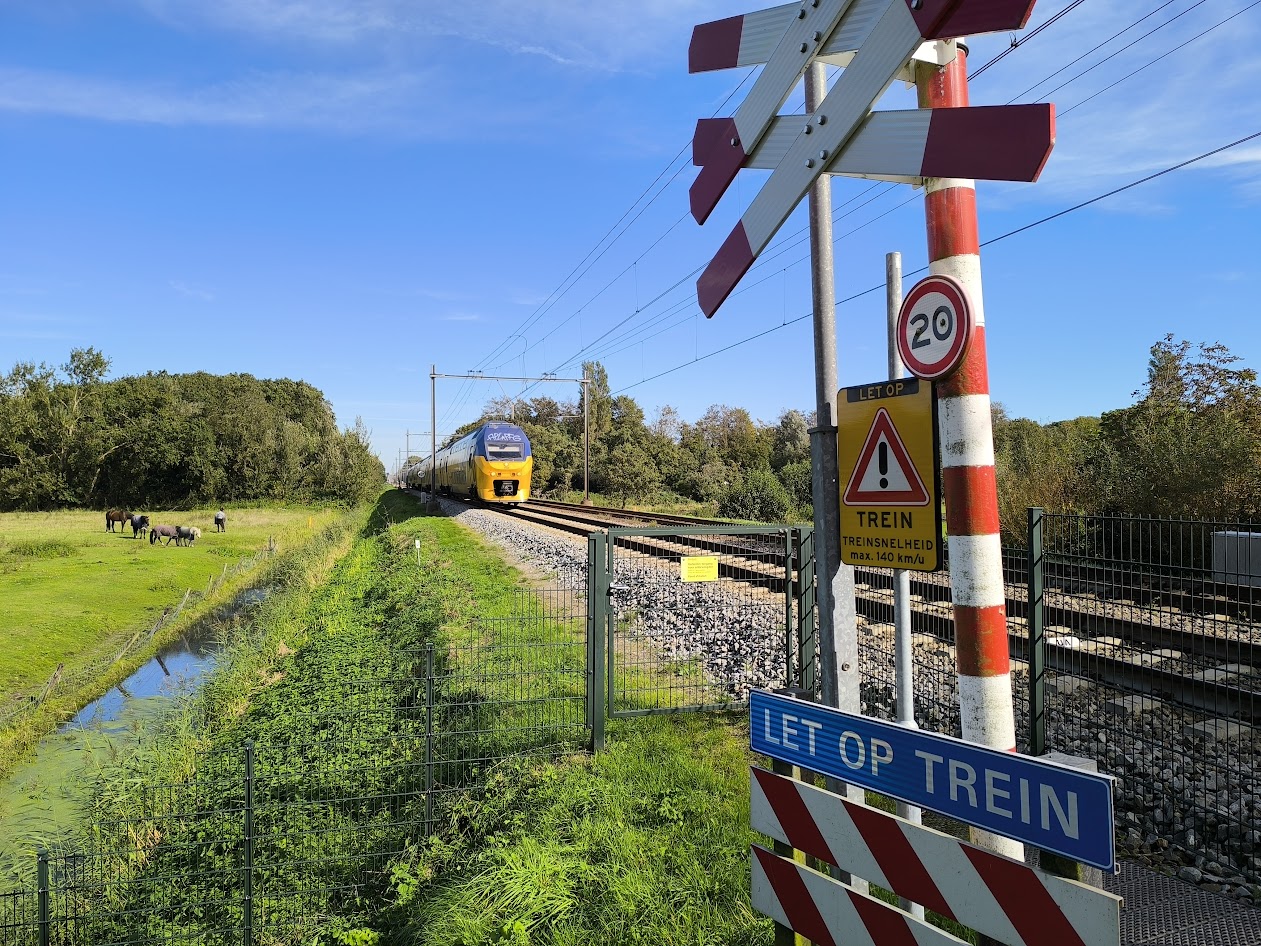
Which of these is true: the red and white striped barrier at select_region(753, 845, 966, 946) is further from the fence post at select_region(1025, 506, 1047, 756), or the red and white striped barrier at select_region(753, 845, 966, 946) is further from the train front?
the train front

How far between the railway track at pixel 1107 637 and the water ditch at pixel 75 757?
650cm

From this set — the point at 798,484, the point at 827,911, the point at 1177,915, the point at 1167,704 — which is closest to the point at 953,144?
the point at 827,911

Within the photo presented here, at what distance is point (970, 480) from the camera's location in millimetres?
2729

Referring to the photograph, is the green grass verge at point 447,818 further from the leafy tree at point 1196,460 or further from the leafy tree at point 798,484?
the leafy tree at point 798,484

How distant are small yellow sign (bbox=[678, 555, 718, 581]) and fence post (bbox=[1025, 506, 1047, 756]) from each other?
2.44 m

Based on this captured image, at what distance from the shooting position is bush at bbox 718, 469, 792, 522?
27.8m

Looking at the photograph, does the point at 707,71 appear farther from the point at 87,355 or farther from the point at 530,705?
the point at 87,355

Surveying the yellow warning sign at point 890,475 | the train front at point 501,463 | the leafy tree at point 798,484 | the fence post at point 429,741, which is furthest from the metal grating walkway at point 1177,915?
the train front at point 501,463

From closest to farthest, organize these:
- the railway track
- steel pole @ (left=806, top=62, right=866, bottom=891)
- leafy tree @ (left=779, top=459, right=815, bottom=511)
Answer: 1. steel pole @ (left=806, top=62, right=866, bottom=891)
2. the railway track
3. leafy tree @ (left=779, top=459, right=815, bottom=511)

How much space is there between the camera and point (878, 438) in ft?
9.65

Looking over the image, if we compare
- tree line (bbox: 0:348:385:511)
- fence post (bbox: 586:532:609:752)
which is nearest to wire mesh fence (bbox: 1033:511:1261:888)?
fence post (bbox: 586:532:609:752)

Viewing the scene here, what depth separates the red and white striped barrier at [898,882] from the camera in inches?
78.6

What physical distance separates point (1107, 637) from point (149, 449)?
247ft

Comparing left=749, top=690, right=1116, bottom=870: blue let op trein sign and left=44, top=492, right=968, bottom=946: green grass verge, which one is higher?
left=749, top=690, right=1116, bottom=870: blue let op trein sign
